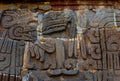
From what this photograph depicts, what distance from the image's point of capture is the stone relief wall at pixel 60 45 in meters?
4.38

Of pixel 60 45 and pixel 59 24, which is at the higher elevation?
pixel 59 24

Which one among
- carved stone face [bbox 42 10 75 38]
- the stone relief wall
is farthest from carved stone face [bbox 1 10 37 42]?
carved stone face [bbox 42 10 75 38]

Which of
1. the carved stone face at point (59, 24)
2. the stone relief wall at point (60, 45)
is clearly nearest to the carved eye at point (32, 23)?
the stone relief wall at point (60, 45)

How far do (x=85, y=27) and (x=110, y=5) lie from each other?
524 millimetres

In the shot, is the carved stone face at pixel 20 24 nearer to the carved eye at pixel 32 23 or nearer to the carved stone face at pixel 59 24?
the carved eye at pixel 32 23

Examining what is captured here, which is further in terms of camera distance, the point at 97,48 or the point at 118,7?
the point at 118,7

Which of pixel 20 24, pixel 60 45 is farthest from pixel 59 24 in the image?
pixel 20 24

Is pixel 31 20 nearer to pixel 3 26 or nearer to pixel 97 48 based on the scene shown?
pixel 3 26

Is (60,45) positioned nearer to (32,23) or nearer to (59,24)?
(59,24)

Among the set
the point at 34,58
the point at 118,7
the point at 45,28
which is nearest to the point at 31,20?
the point at 45,28

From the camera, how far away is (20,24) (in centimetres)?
475

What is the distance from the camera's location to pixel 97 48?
4523 mm

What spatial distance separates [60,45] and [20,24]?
671 millimetres

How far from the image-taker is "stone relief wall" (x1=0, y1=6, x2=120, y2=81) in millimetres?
4375
